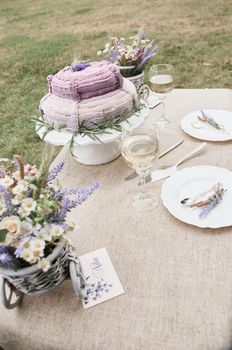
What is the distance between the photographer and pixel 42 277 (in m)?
0.79

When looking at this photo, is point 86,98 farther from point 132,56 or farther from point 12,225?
point 12,225

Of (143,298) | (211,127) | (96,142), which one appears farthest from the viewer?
(211,127)

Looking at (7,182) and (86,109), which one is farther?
(86,109)

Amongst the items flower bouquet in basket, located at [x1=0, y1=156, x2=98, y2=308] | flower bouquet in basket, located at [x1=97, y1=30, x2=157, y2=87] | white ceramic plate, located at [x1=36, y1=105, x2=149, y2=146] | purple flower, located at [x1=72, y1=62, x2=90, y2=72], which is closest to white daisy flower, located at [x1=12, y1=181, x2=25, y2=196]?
flower bouquet in basket, located at [x1=0, y1=156, x2=98, y2=308]

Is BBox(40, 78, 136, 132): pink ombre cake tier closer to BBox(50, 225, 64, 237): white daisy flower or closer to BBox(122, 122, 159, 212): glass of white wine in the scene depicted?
BBox(122, 122, 159, 212): glass of white wine

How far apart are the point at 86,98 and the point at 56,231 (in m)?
0.61

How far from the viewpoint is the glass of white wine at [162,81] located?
4.68 ft

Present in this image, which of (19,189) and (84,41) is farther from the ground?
(19,189)

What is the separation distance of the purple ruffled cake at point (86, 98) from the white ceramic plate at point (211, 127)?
0.86 ft

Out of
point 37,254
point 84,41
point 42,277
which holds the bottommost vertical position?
point 84,41

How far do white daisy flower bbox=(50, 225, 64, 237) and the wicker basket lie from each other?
6 cm

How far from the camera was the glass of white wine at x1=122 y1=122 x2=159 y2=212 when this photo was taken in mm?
1020

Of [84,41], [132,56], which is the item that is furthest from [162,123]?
[84,41]

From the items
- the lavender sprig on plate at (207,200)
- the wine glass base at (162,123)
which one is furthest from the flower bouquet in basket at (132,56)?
the lavender sprig on plate at (207,200)
